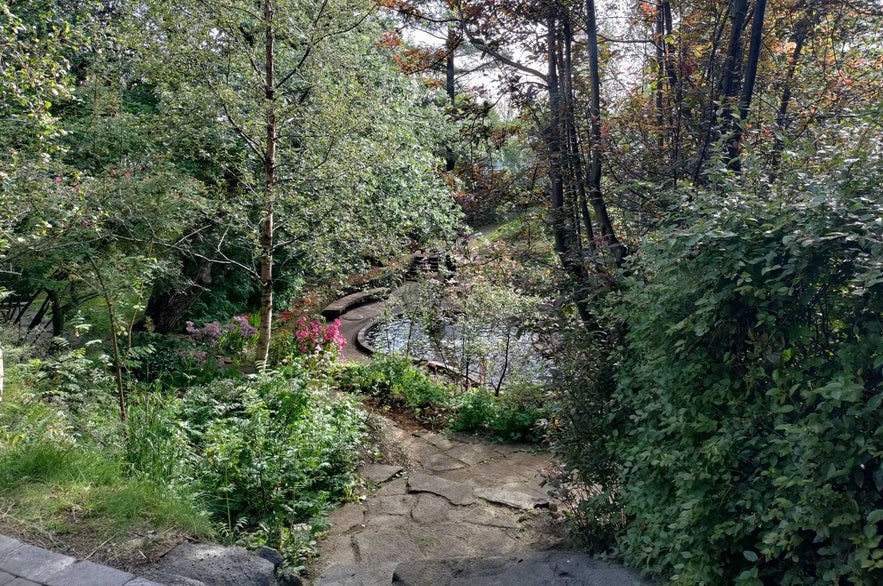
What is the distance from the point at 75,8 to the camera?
956 cm

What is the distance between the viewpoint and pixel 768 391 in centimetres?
207

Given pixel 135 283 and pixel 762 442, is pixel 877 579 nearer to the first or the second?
pixel 762 442

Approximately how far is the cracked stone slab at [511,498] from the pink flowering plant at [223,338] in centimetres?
417

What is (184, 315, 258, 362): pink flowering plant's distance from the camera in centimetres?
806

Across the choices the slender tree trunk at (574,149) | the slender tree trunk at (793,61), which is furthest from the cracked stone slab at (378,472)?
the slender tree trunk at (793,61)

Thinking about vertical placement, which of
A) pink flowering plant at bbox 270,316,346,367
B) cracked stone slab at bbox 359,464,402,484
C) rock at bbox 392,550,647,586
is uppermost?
pink flowering plant at bbox 270,316,346,367

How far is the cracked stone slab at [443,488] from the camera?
16.8ft

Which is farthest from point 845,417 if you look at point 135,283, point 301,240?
point 301,240

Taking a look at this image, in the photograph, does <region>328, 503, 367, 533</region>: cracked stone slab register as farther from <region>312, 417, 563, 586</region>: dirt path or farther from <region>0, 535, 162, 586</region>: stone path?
<region>0, 535, 162, 586</region>: stone path

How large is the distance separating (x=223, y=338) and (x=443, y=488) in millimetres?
4994

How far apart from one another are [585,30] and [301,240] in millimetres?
3413

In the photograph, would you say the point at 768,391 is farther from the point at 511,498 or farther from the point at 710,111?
the point at 511,498

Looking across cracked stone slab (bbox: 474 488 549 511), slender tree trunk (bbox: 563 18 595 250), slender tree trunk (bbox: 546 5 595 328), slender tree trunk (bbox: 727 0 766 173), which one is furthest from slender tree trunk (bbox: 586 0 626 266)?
cracked stone slab (bbox: 474 488 549 511)

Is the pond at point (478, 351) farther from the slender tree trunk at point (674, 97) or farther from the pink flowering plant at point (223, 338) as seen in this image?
the slender tree trunk at point (674, 97)
